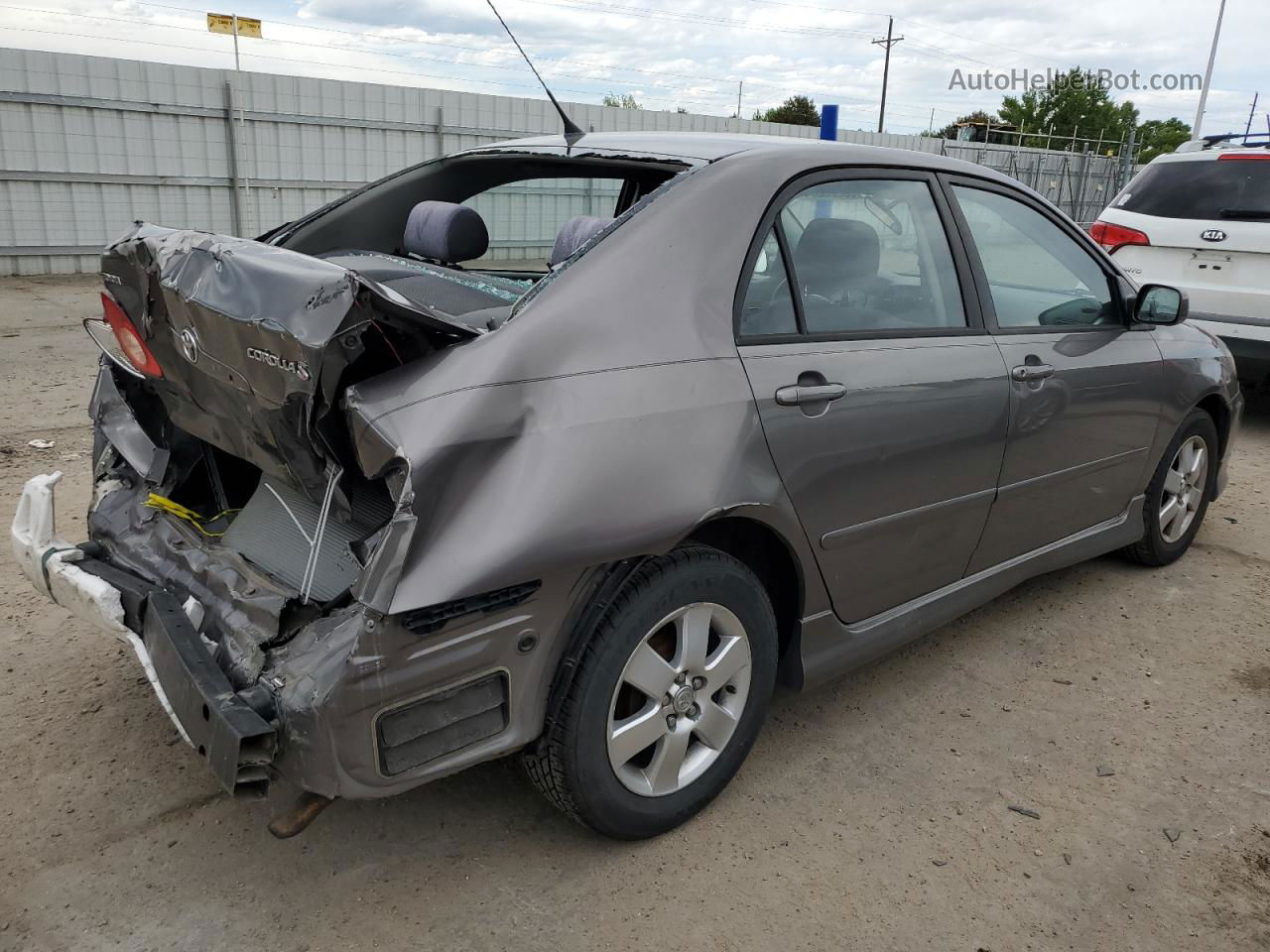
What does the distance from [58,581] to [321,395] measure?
108 cm

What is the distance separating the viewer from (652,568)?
221 centimetres

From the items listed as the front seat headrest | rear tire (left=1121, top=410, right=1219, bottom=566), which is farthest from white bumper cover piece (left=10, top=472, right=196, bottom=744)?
rear tire (left=1121, top=410, right=1219, bottom=566)

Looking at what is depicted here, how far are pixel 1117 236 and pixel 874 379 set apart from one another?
199 inches

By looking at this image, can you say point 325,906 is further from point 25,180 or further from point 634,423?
point 25,180

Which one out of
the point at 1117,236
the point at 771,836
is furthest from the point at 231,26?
the point at 771,836

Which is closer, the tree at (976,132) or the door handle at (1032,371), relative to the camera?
the door handle at (1032,371)

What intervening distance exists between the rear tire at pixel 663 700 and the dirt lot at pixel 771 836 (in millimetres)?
163

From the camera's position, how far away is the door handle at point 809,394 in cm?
237

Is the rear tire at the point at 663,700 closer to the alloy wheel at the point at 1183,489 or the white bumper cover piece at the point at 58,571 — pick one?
the white bumper cover piece at the point at 58,571

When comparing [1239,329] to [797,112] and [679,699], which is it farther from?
[797,112]

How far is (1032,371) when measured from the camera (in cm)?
309

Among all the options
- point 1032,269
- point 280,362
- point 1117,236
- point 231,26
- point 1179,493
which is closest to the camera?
point 280,362

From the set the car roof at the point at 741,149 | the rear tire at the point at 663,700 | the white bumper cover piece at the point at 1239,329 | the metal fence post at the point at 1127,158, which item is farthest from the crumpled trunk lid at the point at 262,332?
the metal fence post at the point at 1127,158

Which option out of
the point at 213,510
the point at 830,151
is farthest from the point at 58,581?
the point at 830,151
